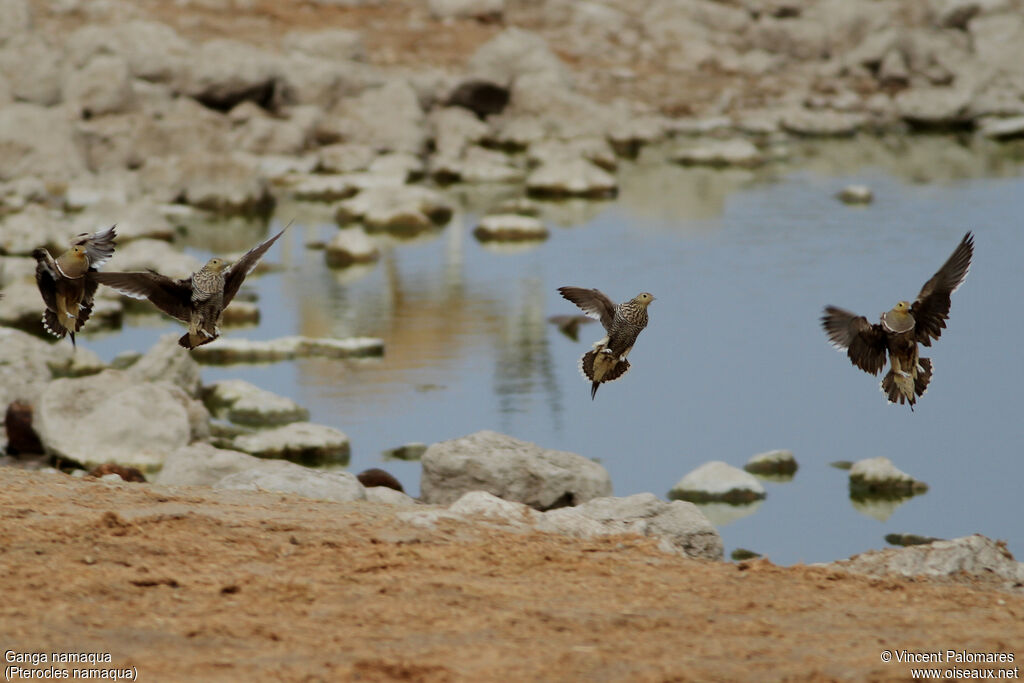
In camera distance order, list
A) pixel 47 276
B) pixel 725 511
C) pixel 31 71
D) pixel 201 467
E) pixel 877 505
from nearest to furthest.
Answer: pixel 47 276 < pixel 201 467 < pixel 725 511 < pixel 877 505 < pixel 31 71

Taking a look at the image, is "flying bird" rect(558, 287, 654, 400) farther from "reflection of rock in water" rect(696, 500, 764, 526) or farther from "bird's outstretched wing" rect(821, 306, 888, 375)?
"reflection of rock in water" rect(696, 500, 764, 526)

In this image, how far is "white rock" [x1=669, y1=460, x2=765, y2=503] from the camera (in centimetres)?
1184

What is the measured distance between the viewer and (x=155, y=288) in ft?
23.1

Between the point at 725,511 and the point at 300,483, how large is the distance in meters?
3.79

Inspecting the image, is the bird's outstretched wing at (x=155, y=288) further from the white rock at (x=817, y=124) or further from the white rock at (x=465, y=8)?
the white rock at (x=465, y=8)

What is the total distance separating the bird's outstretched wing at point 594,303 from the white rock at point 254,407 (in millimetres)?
6990

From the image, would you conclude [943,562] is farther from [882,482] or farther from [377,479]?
[377,479]

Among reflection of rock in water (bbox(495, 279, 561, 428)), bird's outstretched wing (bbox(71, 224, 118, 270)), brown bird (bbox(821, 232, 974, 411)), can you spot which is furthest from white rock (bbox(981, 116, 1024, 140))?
bird's outstretched wing (bbox(71, 224, 118, 270))

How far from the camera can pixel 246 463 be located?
34.6 feet

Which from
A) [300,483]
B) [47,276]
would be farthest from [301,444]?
[47,276]

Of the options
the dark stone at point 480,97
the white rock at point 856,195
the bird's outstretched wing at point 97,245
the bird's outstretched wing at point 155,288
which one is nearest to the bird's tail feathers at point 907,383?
the bird's outstretched wing at point 155,288

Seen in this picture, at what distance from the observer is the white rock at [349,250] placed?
20.5 m

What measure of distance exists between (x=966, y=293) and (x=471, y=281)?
628 cm

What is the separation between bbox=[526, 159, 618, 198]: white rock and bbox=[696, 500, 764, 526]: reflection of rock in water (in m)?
13.9
